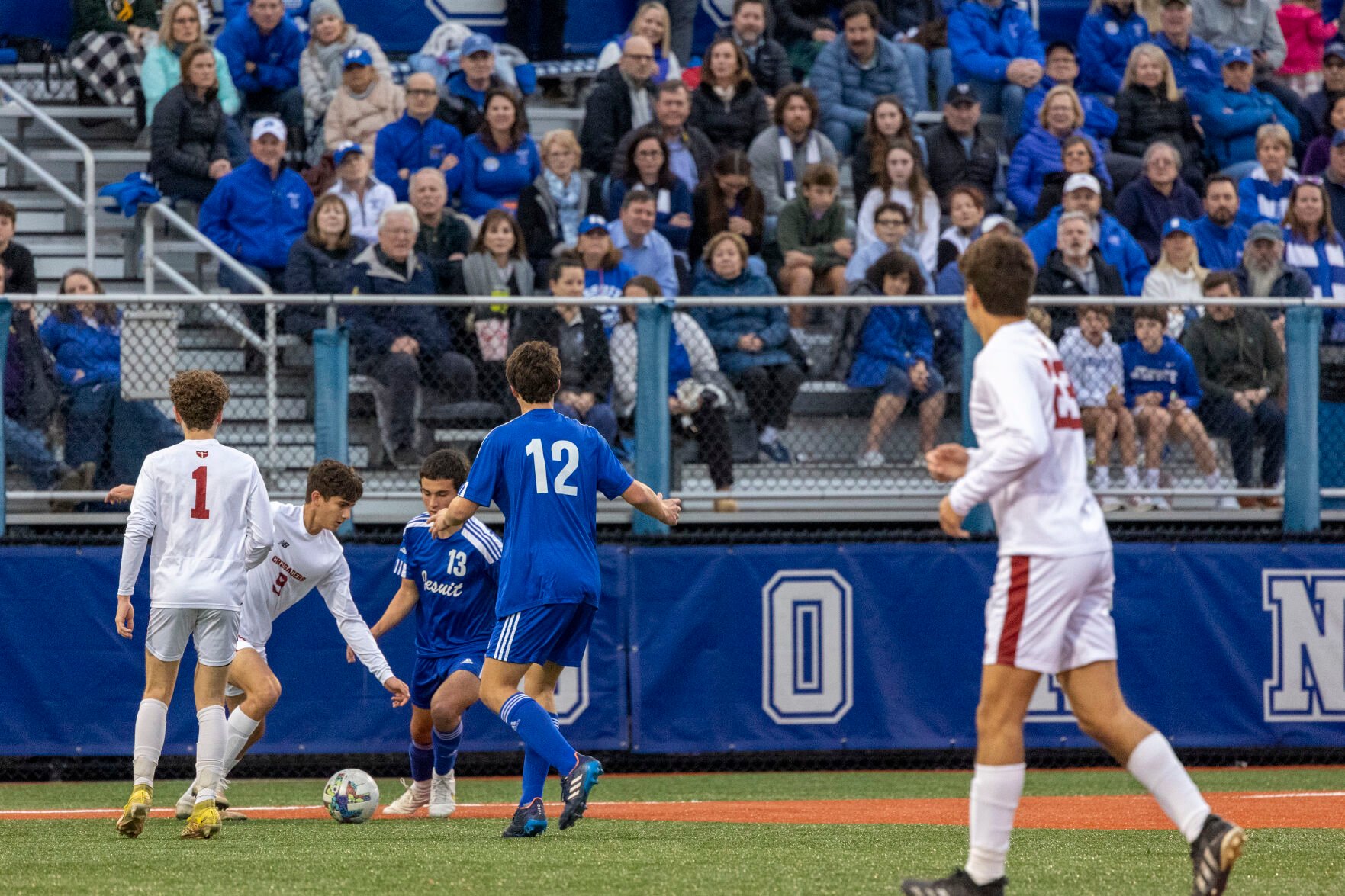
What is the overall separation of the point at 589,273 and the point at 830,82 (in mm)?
3880

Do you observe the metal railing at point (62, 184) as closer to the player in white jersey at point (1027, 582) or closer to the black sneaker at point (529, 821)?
the black sneaker at point (529, 821)

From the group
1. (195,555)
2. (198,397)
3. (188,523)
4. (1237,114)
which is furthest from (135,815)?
(1237,114)

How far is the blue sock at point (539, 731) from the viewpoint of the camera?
7359mm

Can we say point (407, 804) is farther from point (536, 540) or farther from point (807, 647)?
point (807, 647)

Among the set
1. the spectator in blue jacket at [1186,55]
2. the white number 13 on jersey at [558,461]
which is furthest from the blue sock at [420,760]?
the spectator in blue jacket at [1186,55]

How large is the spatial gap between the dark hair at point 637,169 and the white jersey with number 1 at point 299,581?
17.8ft

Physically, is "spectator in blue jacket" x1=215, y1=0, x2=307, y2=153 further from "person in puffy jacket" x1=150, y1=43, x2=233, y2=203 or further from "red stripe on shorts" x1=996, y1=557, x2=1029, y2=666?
"red stripe on shorts" x1=996, y1=557, x2=1029, y2=666

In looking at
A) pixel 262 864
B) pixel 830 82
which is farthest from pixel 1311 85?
pixel 262 864

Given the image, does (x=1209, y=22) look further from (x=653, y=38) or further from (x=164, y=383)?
(x=164, y=383)

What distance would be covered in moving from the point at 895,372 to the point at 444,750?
406 centimetres

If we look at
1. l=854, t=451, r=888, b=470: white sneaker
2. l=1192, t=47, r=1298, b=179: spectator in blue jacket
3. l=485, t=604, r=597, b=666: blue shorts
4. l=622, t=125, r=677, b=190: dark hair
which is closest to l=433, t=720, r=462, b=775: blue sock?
l=485, t=604, r=597, b=666: blue shorts

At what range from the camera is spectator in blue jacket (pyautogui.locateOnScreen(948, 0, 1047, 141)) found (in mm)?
15781

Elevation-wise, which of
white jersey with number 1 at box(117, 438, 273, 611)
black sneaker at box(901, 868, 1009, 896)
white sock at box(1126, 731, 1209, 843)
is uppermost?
white jersey with number 1 at box(117, 438, 273, 611)

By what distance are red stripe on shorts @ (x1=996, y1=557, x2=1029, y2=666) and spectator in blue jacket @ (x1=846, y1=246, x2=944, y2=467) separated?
20.5 ft
